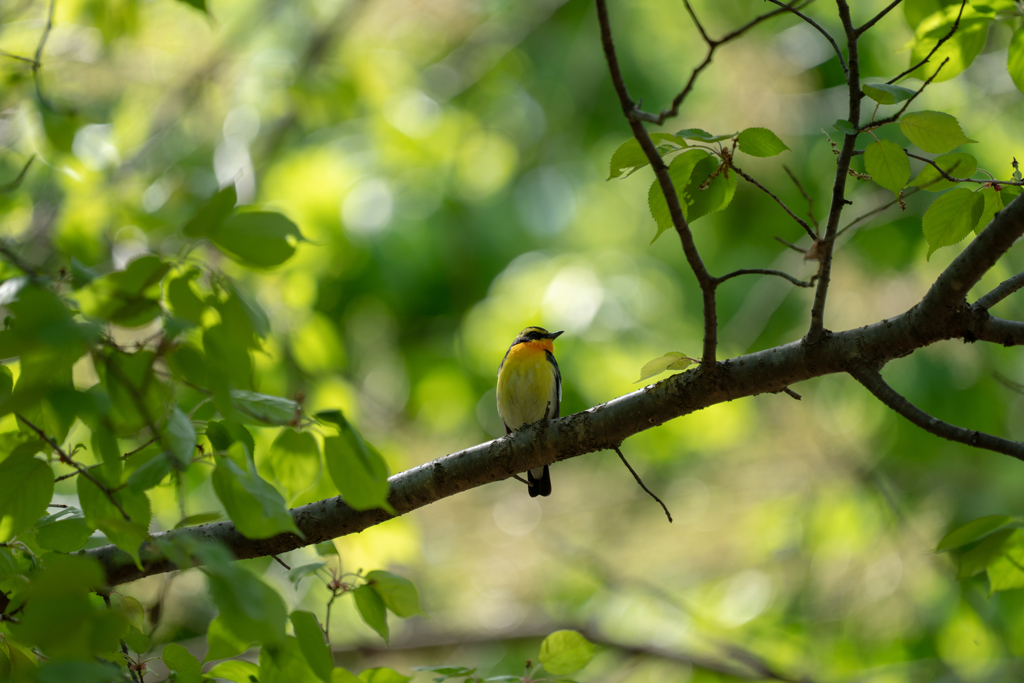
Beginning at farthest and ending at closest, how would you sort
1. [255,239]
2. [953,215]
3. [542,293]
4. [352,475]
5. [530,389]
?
[542,293], [530,389], [953,215], [352,475], [255,239]

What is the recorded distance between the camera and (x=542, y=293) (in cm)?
709

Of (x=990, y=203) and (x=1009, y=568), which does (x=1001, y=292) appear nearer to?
(x=990, y=203)

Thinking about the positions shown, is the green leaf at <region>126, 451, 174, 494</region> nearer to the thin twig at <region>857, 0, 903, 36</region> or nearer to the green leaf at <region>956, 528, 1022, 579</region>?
the thin twig at <region>857, 0, 903, 36</region>

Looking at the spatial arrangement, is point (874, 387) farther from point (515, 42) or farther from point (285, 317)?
point (515, 42)

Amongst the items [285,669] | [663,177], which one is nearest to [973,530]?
[663,177]

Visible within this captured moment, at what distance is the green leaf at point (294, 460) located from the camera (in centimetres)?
186

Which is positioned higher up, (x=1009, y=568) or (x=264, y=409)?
(x=264, y=409)

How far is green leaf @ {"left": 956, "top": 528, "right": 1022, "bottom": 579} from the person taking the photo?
195cm

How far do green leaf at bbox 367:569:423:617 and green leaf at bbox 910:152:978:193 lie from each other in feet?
6.27

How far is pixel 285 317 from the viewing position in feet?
19.0

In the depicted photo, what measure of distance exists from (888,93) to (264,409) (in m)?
1.69

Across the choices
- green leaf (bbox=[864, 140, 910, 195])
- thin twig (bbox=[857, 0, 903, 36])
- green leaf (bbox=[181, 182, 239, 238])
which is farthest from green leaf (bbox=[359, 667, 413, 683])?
thin twig (bbox=[857, 0, 903, 36])

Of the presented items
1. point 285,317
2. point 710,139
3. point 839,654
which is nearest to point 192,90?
point 285,317

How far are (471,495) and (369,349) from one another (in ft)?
7.99
